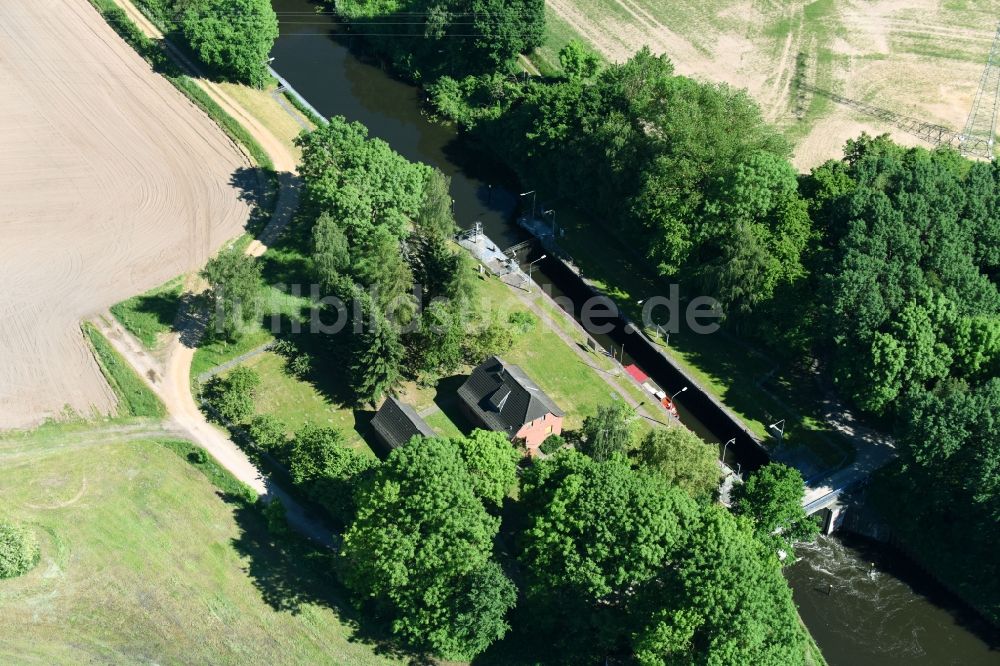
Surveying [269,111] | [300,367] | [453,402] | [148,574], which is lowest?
[148,574]

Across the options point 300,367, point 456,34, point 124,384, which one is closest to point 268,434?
point 300,367

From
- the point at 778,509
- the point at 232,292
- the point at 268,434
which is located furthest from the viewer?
the point at 232,292

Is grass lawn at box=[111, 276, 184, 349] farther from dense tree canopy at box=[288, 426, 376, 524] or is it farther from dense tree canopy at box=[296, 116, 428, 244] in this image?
dense tree canopy at box=[288, 426, 376, 524]

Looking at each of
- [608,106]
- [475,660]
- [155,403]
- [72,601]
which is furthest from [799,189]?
[72,601]

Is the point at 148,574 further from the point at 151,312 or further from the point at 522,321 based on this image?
the point at 522,321

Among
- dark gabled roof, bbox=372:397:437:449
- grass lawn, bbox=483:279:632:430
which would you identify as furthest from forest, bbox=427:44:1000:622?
dark gabled roof, bbox=372:397:437:449
